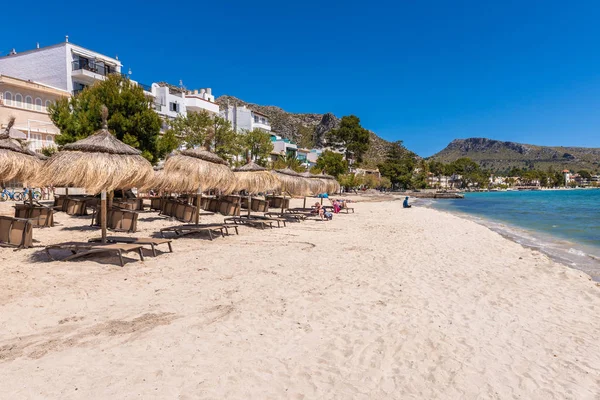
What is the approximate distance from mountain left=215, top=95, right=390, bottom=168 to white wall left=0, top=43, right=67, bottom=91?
85.9 meters

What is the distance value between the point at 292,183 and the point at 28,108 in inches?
1035

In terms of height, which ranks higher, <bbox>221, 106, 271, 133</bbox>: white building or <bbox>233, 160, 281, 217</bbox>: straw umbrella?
<bbox>221, 106, 271, 133</bbox>: white building

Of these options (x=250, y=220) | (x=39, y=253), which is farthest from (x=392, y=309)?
(x=250, y=220)

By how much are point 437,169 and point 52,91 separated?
115575mm

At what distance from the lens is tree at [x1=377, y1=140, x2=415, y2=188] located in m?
89.2

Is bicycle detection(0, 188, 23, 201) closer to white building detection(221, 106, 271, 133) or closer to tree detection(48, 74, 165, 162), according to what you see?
tree detection(48, 74, 165, 162)

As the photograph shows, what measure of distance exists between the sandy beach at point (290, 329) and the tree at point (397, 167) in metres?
83.0

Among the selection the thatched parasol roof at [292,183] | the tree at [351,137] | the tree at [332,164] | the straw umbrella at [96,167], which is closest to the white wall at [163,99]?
the tree at [332,164]

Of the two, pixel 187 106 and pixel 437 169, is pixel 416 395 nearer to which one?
pixel 187 106

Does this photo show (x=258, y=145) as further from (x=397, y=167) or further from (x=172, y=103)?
(x=397, y=167)

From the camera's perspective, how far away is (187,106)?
4494cm

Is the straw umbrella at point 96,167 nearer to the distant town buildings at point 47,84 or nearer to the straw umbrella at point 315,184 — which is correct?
the straw umbrella at point 315,184

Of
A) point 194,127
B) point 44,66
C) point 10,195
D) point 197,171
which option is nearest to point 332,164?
point 194,127

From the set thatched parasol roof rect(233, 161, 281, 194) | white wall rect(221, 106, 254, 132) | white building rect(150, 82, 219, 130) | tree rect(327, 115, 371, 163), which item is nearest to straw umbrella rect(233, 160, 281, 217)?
thatched parasol roof rect(233, 161, 281, 194)
